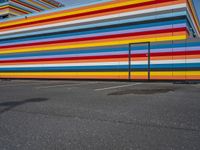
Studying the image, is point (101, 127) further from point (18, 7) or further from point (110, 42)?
point (18, 7)

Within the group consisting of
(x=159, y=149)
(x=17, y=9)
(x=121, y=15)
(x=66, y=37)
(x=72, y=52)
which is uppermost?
(x=17, y=9)

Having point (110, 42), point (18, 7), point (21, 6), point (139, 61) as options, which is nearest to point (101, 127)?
point (139, 61)

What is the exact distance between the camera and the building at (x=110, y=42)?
1279 cm

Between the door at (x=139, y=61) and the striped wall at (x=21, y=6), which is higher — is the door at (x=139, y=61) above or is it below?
below

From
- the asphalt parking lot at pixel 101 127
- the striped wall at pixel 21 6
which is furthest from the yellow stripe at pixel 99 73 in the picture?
the asphalt parking lot at pixel 101 127

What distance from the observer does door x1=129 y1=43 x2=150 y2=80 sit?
44.4ft

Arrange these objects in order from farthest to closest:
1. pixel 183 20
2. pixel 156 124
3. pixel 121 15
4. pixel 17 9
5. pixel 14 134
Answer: pixel 17 9
pixel 121 15
pixel 183 20
pixel 156 124
pixel 14 134

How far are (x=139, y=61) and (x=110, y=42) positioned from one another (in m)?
2.40

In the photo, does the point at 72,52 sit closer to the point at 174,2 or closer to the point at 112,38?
the point at 112,38

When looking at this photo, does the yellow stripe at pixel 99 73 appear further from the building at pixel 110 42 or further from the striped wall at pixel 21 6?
the striped wall at pixel 21 6

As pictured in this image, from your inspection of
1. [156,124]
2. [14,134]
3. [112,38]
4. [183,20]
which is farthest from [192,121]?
[112,38]

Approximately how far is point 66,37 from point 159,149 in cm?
1496

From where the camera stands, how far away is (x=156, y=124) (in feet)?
11.9

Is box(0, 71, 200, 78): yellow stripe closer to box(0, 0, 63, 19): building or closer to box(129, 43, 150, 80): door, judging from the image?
box(129, 43, 150, 80): door
